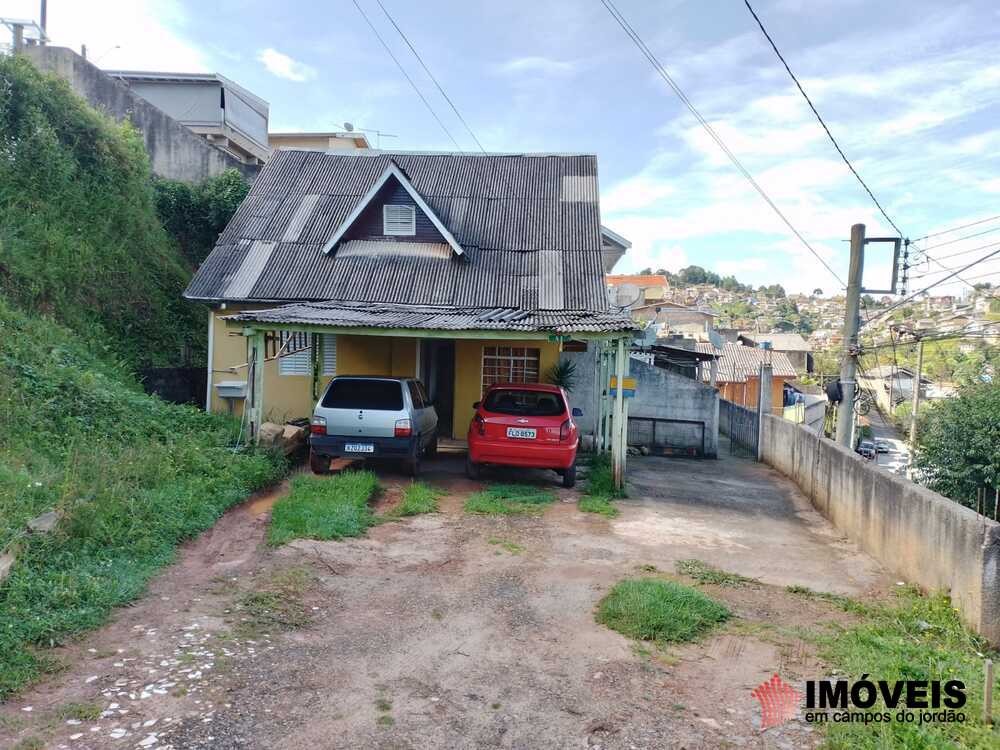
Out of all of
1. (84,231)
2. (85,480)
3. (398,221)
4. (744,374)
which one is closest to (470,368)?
(398,221)

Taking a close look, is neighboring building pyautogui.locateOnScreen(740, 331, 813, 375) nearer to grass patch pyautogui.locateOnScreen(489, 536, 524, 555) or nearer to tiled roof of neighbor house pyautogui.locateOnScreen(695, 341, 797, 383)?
tiled roof of neighbor house pyautogui.locateOnScreen(695, 341, 797, 383)

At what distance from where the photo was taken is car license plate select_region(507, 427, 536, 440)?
1031 centimetres

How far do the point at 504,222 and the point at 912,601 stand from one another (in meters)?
12.2

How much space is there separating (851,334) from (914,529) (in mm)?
6853

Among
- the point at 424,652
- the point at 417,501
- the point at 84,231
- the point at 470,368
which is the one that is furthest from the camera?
the point at 470,368

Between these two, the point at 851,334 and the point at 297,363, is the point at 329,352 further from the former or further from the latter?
the point at 851,334

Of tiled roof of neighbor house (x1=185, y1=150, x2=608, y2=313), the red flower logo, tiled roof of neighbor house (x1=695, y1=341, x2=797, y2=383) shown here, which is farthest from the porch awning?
tiled roof of neighbor house (x1=695, y1=341, x2=797, y2=383)

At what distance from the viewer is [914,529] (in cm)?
680

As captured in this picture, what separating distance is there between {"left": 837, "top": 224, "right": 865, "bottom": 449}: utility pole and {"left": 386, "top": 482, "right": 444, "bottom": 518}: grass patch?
7.76m

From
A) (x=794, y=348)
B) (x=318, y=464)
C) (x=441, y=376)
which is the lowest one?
(x=318, y=464)

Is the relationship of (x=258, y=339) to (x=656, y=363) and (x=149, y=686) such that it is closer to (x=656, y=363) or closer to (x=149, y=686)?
(x=149, y=686)

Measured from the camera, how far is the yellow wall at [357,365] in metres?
14.4

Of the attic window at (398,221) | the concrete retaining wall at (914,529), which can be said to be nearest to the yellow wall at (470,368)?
the attic window at (398,221)

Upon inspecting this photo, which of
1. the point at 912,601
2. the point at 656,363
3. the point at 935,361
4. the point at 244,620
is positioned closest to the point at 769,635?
the point at 912,601
